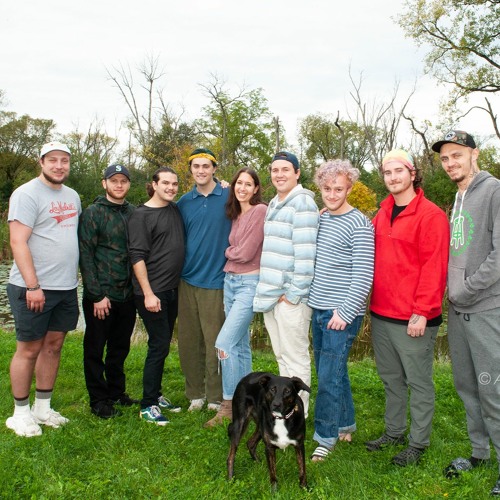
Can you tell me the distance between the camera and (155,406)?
15.7 feet

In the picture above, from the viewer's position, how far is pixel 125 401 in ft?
16.9

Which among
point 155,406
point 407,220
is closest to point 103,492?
point 155,406

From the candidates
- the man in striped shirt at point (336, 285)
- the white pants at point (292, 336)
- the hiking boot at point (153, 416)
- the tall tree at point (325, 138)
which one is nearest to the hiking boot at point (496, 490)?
the man in striped shirt at point (336, 285)

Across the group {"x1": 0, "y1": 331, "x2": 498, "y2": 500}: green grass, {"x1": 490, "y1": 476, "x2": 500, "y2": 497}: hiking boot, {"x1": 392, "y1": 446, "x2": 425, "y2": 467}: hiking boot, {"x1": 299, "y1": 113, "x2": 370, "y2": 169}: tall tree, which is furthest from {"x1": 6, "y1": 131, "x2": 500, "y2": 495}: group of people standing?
{"x1": 299, "y1": 113, "x2": 370, "y2": 169}: tall tree

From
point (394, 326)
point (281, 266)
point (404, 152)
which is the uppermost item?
point (404, 152)

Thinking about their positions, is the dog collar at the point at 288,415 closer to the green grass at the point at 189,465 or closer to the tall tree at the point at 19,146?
the green grass at the point at 189,465

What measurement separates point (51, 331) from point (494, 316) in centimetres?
366

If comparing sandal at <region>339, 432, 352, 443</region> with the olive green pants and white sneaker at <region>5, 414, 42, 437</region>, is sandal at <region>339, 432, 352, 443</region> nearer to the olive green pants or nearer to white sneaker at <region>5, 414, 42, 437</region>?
the olive green pants

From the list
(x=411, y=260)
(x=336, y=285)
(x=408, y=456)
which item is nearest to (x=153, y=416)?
(x=336, y=285)

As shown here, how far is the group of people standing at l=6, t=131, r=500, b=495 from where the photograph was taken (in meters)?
3.59

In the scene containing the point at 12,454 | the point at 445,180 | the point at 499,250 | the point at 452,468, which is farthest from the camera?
the point at 445,180

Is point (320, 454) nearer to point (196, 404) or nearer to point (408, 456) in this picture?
point (408, 456)

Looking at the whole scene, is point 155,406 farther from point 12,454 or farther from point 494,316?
point 494,316

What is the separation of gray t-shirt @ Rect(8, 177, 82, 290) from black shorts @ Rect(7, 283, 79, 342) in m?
0.07
